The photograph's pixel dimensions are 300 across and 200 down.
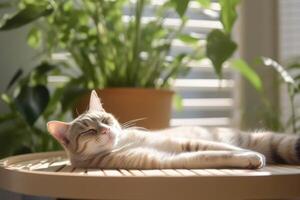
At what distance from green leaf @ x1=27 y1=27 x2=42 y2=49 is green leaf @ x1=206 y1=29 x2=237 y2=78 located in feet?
1.66

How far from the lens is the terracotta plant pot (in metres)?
0.98

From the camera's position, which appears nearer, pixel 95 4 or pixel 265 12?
pixel 95 4

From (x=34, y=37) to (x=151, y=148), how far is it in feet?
1.80

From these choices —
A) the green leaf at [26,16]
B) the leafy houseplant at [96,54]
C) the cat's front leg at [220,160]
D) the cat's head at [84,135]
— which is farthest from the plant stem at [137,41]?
the cat's front leg at [220,160]

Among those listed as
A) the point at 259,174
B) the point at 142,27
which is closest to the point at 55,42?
the point at 142,27

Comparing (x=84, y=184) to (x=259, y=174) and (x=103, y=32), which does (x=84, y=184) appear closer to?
(x=259, y=174)

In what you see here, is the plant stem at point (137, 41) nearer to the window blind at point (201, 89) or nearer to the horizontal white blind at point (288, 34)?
the window blind at point (201, 89)

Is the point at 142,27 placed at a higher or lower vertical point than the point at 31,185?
higher

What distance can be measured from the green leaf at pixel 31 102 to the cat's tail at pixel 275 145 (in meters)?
0.43

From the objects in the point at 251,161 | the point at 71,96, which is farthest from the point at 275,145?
the point at 71,96

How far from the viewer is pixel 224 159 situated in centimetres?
70

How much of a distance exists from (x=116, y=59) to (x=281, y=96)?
0.55m

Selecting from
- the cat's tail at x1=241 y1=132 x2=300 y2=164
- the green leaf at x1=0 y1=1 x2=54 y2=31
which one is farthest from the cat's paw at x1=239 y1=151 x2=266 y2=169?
the green leaf at x1=0 y1=1 x2=54 y2=31

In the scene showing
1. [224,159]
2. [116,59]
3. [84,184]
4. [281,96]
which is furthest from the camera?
[281,96]
